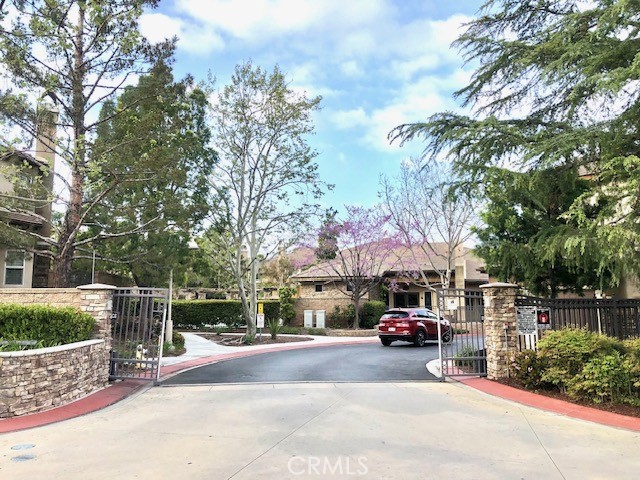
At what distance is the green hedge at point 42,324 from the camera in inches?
356

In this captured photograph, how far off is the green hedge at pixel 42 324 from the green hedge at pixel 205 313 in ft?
69.0

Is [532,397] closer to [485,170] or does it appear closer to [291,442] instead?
[485,170]

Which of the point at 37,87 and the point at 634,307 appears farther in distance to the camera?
the point at 37,87

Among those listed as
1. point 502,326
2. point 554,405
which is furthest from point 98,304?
point 554,405

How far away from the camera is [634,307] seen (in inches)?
436

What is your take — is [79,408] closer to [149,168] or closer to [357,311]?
[149,168]

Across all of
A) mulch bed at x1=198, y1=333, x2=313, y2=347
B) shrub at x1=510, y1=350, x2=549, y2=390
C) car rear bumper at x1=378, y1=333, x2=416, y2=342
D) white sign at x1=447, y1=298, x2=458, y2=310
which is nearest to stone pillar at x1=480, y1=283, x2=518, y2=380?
shrub at x1=510, y1=350, x2=549, y2=390

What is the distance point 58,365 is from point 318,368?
7.00 meters

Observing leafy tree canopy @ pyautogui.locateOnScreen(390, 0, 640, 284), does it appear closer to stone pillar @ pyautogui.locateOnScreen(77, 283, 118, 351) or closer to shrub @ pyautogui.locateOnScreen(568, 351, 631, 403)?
shrub @ pyautogui.locateOnScreen(568, 351, 631, 403)

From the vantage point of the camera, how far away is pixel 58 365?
8.57 metres

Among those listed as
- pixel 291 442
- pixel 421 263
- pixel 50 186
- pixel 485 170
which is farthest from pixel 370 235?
pixel 291 442

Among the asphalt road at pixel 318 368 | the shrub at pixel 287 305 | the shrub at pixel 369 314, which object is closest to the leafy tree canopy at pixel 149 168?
the asphalt road at pixel 318 368

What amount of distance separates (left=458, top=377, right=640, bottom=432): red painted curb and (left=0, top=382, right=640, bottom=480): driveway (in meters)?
0.27

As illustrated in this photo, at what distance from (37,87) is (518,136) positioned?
38.6ft
